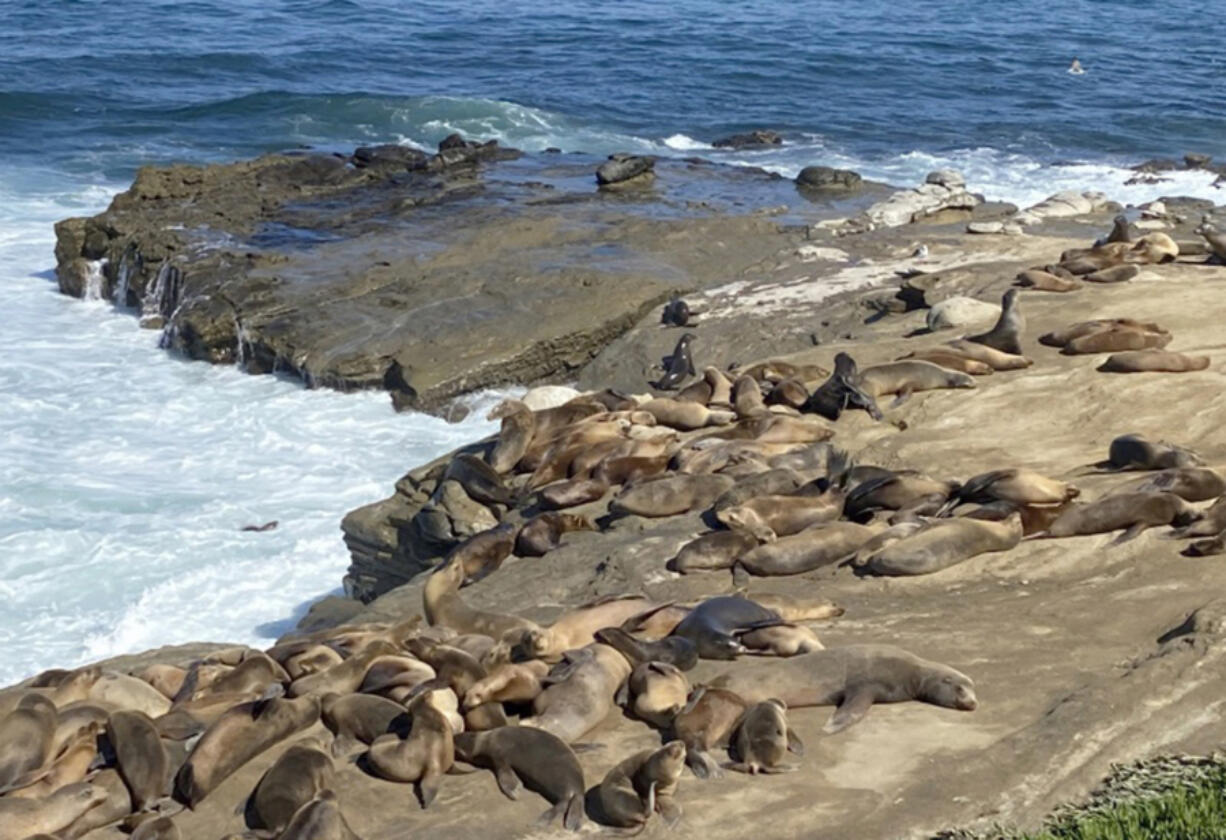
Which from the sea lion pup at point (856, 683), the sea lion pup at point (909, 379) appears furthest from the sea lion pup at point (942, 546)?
the sea lion pup at point (909, 379)

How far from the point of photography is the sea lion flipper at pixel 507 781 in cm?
672

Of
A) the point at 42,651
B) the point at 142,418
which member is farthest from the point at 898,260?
the point at 42,651

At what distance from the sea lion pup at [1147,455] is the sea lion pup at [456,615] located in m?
4.23

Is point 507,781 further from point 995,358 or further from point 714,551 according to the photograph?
point 995,358

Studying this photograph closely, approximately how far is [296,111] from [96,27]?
12134mm

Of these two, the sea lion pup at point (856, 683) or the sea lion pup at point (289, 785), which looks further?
the sea lion pup at point (856, 683)

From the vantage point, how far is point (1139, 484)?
384 inches

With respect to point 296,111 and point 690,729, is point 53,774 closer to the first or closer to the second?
point 690,729

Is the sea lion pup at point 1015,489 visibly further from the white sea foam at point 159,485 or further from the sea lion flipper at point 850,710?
the white sea foam at point 159,485

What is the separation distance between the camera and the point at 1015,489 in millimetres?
9703

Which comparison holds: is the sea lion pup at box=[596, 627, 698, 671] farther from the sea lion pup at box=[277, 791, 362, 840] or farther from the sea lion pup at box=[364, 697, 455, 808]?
the sea lion pup at box=[277, 791, 362, 840]

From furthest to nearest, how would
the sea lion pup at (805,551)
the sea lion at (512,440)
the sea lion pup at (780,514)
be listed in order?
the sea lion at (512,440) → the sea lion pup at (780,514) → the sea lion pup at (805,551)

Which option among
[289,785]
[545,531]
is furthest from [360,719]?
[545,531]

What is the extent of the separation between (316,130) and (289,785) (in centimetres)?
2815
